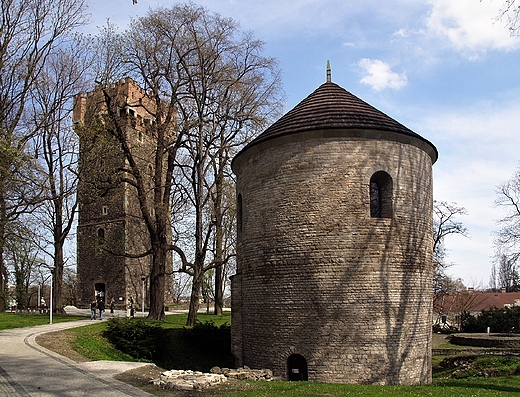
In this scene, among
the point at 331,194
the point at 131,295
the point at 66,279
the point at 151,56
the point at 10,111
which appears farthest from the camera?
the point at 66,279

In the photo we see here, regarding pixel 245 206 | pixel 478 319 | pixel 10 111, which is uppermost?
pixel 10 111

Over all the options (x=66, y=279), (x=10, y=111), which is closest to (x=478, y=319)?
(x=10, y=111)

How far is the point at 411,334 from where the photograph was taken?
1459 centimetres

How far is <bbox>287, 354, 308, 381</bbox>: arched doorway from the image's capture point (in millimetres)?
14426

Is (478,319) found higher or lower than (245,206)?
lower

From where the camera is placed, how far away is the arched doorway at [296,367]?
47.3 ft

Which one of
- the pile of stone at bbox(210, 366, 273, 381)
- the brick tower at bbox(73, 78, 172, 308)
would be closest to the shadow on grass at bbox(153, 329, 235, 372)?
the pile of stone at bbox(210, 366, 273, 381)

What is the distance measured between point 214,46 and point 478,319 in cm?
2464

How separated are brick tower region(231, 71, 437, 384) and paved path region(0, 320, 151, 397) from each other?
4725 mm

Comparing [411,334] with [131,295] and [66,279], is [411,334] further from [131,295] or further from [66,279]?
[66,279]

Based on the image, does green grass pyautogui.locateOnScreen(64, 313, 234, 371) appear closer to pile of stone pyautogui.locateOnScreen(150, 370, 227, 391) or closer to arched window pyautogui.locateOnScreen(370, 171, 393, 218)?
pile of stone pyautogui.locateOnScreen(150, 370, 227, 391)

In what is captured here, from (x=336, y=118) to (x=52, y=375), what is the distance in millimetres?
10198

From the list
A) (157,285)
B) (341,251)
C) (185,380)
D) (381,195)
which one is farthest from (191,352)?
(185,380)

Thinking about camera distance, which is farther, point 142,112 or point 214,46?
point 142,112
